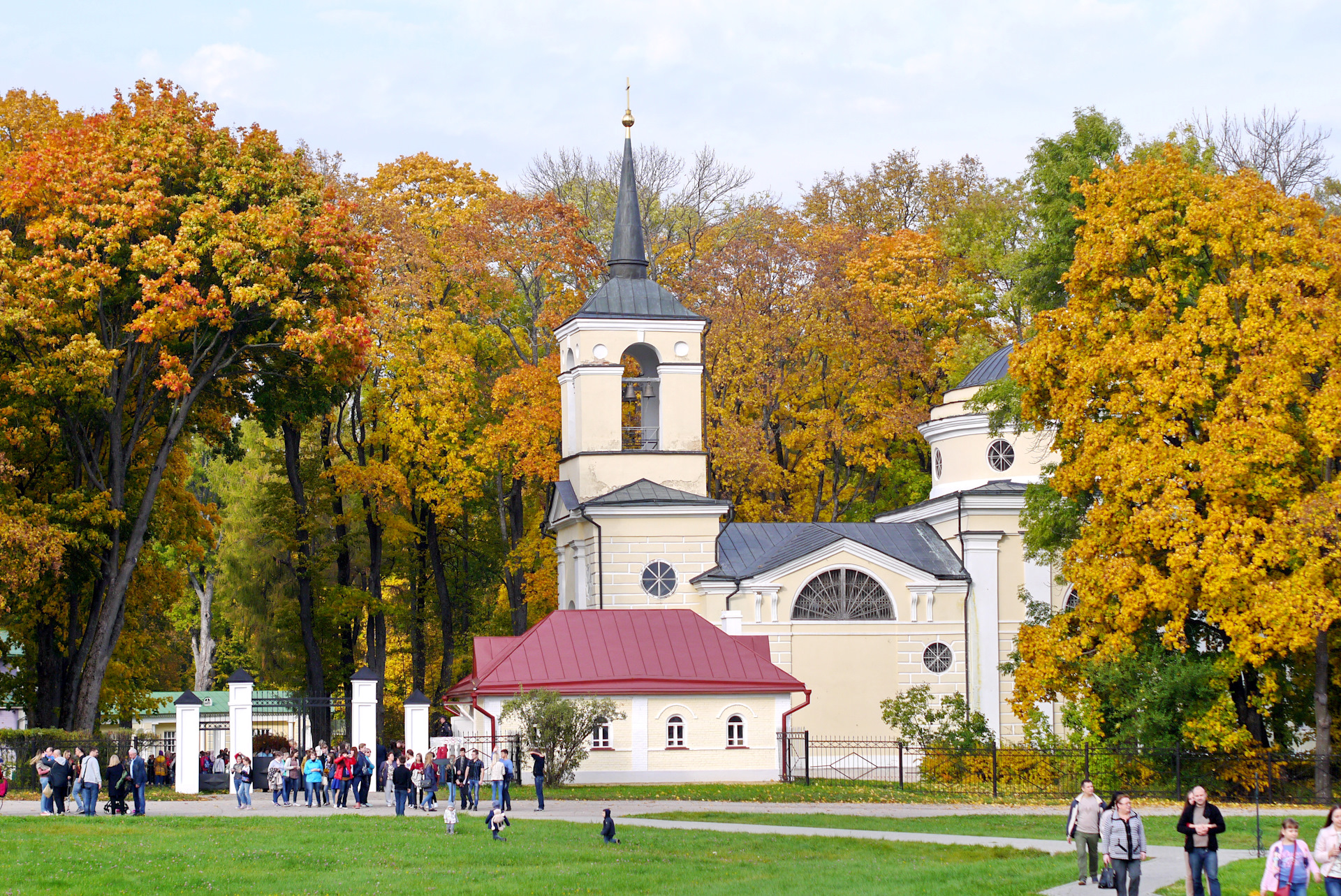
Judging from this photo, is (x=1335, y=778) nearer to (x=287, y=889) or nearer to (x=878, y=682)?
(x=878, y=682)

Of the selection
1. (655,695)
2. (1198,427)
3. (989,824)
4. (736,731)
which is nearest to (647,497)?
(655,695)

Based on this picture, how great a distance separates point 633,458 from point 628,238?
19.2 ft

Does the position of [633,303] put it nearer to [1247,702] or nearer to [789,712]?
[789,712]

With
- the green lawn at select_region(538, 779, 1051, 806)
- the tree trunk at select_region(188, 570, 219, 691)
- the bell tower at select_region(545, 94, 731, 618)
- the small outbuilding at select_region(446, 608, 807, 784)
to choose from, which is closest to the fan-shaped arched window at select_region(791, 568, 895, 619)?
the bell tower at select_region(545, 94, 731, 618)

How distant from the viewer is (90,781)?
79.1ft

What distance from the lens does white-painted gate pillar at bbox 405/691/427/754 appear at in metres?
30.1

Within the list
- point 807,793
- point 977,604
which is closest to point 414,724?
point 807,793

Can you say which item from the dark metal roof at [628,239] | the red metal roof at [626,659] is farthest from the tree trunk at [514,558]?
the red metal roof at [626,659]

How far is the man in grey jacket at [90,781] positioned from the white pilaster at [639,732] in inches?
470

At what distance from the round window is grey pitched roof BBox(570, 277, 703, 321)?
19.7 ft

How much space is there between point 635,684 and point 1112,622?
1017cm

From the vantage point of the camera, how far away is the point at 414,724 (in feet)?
99.1

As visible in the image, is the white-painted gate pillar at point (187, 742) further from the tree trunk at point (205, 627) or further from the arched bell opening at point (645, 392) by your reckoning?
the tree trunk at point (205, 627)

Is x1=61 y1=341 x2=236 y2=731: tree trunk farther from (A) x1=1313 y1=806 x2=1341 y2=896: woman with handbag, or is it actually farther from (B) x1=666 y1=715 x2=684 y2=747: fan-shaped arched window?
(A) x1=1313 y1=806 x2=1341 y2=896: woman with handbag
